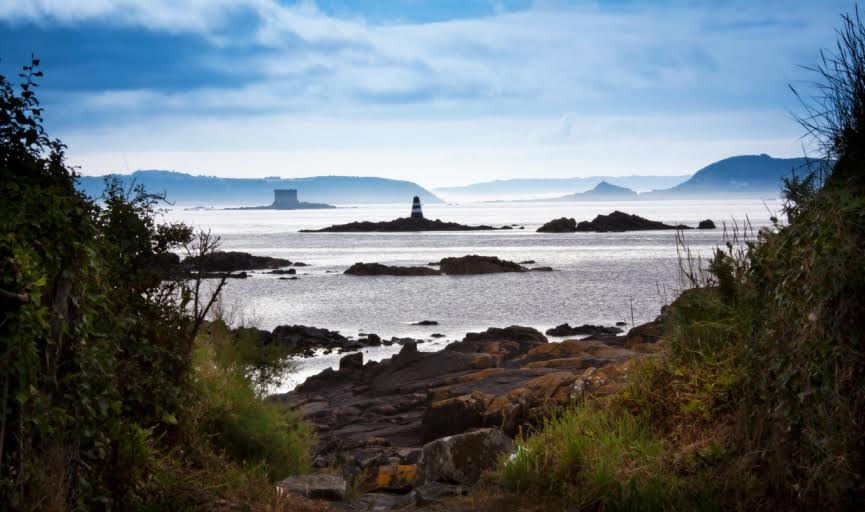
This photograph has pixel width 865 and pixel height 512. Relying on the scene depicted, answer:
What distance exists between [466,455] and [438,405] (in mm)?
5189

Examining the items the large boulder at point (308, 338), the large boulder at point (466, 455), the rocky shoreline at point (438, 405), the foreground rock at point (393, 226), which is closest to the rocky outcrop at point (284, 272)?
the large boulder at point (308, 338)

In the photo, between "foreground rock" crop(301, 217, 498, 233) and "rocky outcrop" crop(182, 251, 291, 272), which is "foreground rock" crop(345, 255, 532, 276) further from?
"foreground rock" crop(301, 217, 498, 233)

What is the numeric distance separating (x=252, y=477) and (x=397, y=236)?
12814 centimetres

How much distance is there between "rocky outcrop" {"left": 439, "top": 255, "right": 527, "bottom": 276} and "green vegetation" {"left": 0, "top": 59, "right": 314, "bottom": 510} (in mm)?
54017

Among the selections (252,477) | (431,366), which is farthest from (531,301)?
(252,477)

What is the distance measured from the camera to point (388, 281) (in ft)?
197

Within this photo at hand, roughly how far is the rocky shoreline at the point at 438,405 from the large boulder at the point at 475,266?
115 feet

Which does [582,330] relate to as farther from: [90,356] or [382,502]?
[90,356]

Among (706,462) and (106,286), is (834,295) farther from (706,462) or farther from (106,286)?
(106,286)

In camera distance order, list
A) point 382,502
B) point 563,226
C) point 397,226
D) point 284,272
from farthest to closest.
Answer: point 397,226 → point 563,226 → point 284,272 → point 382,502

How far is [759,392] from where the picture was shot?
6680 millimetres

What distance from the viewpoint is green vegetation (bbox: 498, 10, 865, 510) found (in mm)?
5438

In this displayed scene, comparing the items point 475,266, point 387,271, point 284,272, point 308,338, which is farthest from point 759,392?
point 284,272

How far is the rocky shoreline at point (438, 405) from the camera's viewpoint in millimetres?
9961
